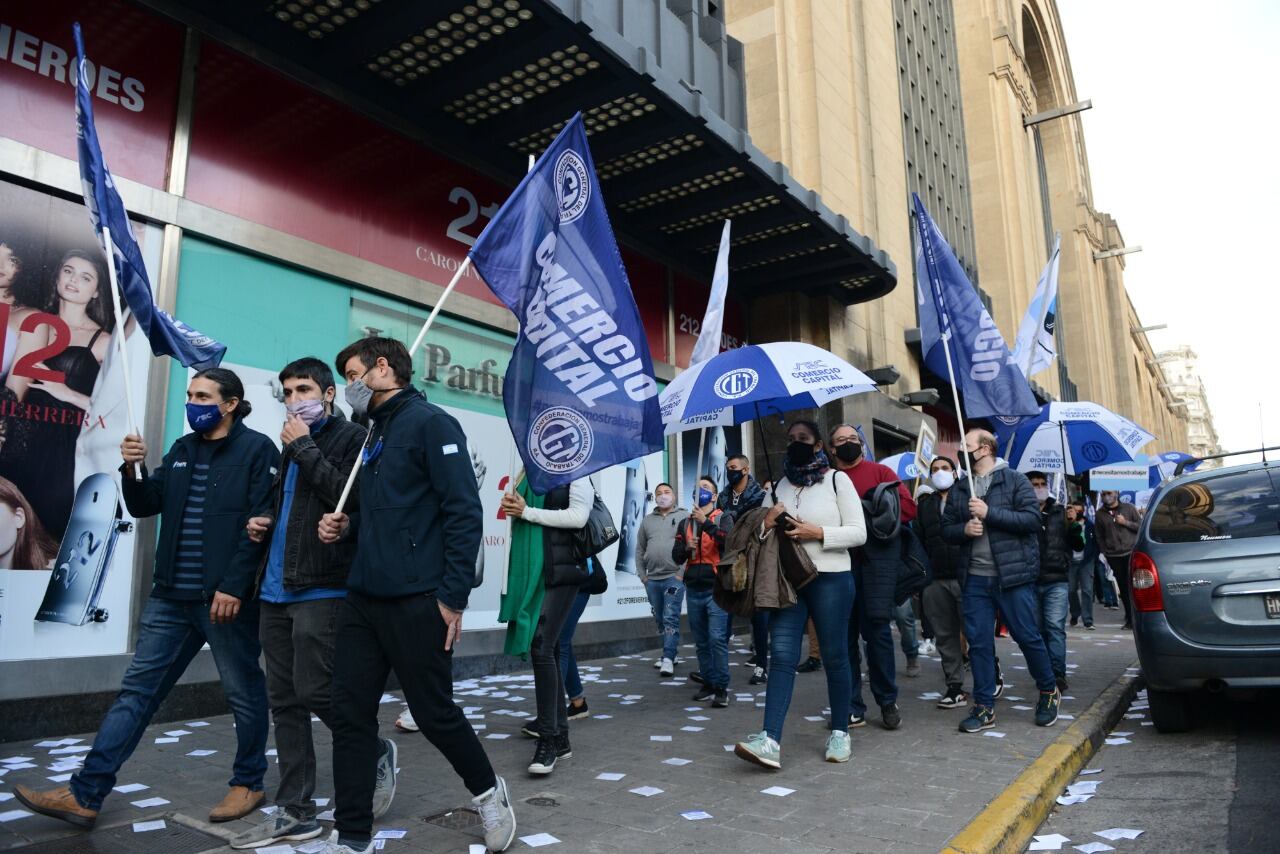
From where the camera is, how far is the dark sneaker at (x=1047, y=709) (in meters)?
5.98

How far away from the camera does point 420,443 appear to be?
3.55 m

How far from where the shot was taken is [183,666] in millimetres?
4270

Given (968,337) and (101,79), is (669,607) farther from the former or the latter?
(101,79)

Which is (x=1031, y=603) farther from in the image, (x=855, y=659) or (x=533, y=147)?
(x=533, y=147)

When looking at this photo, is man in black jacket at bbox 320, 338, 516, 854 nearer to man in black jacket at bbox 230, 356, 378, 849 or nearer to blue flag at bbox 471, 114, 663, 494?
man in black jacket at bbox 230, 356, 378, 849

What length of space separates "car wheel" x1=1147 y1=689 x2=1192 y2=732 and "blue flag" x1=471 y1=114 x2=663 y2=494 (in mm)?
3919


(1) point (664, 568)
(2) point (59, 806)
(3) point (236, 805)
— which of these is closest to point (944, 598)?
(1) point (664, 568)

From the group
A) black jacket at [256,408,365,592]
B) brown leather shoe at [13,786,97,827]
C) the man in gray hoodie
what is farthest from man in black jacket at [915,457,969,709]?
brown leather shoe at [13,786,97,827]

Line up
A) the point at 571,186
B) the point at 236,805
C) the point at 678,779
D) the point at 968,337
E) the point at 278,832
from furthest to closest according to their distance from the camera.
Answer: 1. the point at 968,337
2. the point at 571,186
3. the point at 678,779
4. the point at 236,805
5. the point at 278,832

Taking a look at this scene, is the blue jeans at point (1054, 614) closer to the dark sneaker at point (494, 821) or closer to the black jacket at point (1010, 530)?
the black jacket at point (1010, 530)

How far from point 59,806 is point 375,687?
5.21 feet

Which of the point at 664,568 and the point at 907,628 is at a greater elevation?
the point at 664,568

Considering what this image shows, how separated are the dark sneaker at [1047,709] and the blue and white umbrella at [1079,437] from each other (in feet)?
13.2

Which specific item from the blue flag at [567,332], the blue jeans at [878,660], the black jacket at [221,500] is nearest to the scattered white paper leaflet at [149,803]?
the black jacket at [221,500]
